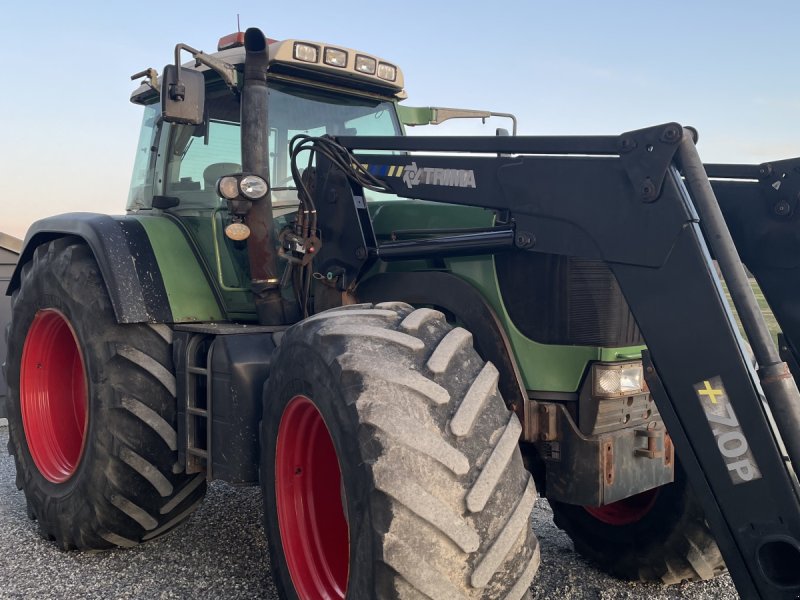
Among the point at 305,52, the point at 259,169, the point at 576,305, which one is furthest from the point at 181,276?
the point at 576,305

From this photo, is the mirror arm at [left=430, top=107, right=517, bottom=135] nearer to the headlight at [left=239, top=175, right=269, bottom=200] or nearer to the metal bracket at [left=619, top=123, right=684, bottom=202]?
the headlight at [left=239, top=175, right=269, bottom=200]

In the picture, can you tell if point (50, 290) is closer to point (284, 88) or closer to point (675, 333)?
point (284, 88)

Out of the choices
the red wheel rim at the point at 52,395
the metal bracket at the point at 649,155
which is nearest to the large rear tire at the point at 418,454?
the metal bracket at the point at 649,155

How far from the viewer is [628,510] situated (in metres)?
3.61

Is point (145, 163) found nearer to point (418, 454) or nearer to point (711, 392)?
point (418, 454)

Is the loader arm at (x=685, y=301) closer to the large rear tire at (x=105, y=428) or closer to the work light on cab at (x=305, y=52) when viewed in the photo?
the work light on cab at (x=305, y=52)

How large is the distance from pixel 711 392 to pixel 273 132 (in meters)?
2.39

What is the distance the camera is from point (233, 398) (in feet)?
10.2

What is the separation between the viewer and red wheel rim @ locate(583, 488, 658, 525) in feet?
11.4

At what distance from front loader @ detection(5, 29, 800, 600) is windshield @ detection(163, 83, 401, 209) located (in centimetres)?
2

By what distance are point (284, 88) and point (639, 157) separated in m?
2.02

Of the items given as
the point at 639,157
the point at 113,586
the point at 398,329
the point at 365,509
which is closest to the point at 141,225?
the point at 113,586

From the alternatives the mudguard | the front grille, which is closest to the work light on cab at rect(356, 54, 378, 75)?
the mudguard

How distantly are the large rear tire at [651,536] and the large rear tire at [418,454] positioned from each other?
1.33 meters
